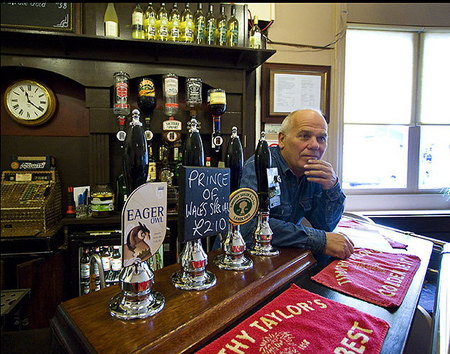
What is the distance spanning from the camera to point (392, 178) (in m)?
3.21

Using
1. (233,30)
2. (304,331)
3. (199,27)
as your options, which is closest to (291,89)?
(233,30)

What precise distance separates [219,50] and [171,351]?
226 cm

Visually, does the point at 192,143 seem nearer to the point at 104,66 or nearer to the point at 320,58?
the point at 104,66

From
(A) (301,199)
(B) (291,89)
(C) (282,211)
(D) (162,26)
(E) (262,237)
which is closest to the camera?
(E) (262,237)

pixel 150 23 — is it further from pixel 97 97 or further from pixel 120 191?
pixel 120 191

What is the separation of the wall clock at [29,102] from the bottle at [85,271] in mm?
1168

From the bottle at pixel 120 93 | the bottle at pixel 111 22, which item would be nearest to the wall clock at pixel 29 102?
the bottle at pixel 120 93

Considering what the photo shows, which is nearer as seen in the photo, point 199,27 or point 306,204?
point 306,204

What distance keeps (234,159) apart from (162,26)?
6.29ft

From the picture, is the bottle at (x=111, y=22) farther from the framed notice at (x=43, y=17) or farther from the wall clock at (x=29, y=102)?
the wall clock at (x=29, y=102)

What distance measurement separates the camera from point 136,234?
0.62 meters

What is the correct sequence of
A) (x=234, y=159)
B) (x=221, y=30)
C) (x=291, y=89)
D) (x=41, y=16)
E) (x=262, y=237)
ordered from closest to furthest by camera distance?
(x=234, y=159) < (x=262, y=237) < (x=41, y=16) < (x=221, y=30) < (x=291, y=89)

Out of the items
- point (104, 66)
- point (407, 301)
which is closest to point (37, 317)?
point (104, 66)

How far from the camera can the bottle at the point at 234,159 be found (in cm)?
86
